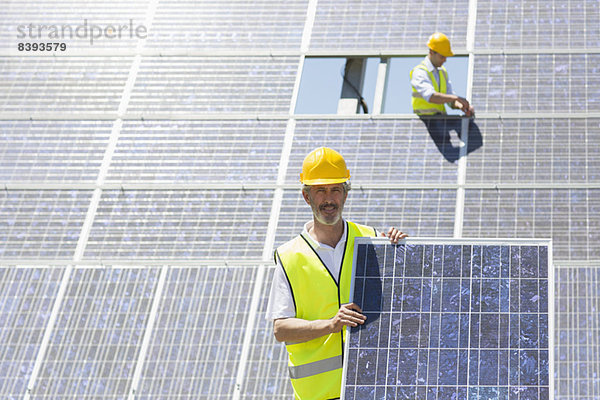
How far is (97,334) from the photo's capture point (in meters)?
8.65

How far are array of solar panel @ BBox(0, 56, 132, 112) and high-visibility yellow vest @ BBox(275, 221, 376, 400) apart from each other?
5.33 meters

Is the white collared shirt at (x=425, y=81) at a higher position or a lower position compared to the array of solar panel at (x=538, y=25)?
lower

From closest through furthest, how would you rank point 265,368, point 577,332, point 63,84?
point 577,332 → point 265,368 → point 63,84

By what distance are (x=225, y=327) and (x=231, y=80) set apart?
318 cm

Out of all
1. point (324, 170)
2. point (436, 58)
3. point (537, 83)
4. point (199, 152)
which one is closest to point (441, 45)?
point (436, 58)

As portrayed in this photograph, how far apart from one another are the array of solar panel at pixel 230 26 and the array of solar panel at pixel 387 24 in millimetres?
324

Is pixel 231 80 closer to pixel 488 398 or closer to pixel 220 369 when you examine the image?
pixel 220 369

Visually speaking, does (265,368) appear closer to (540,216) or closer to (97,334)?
(97,334)

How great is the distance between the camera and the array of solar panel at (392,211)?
28.9ft

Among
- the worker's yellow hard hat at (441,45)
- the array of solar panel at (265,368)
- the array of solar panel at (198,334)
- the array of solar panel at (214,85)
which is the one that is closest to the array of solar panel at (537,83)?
the worker's yellow hard hat at (441,45)

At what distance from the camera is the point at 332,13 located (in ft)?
35.4

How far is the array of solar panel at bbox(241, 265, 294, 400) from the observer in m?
8.09

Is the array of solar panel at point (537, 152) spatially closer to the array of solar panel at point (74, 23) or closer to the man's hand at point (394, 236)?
the man's hand at point (394, 236)

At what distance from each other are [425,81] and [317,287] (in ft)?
14.5
